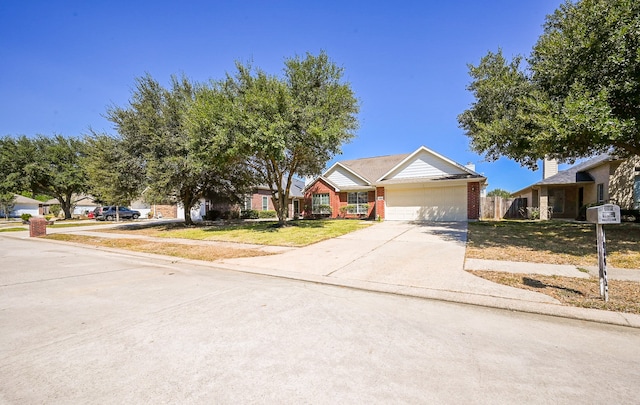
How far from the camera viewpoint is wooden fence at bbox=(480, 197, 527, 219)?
2386 centimetres

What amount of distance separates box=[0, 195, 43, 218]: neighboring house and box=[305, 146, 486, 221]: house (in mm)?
53356

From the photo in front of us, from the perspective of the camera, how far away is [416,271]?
22.9 ft

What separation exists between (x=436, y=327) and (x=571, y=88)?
34.8 feet

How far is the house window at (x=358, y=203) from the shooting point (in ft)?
79.9

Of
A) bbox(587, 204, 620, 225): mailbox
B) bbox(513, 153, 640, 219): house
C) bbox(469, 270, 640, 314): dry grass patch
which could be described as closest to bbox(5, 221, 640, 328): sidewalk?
bbox(469, 270, 640, 314): dry grass patch

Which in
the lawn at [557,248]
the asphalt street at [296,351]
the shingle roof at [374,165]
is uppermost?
the shingle roof at [374,165]

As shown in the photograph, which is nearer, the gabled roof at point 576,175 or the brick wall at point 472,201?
the brick wall at point 472,201

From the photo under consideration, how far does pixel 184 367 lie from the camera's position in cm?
294

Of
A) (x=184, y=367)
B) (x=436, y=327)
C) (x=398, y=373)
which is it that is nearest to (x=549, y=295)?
(x=436, y=327)

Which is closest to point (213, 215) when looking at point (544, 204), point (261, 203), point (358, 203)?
point (261, 203)

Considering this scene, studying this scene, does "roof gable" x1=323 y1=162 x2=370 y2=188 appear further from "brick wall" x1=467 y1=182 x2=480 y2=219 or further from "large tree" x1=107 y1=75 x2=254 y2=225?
"large tree" x1=107 y1=75 x2=254 y2=225

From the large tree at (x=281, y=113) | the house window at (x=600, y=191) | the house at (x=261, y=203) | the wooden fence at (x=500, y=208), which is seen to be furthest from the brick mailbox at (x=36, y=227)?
the house window at (x=600, y=191)

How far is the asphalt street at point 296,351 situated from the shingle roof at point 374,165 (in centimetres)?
2020

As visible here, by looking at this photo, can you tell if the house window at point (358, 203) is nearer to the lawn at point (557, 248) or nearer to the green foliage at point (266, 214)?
the green foliage at point (266, 214)
